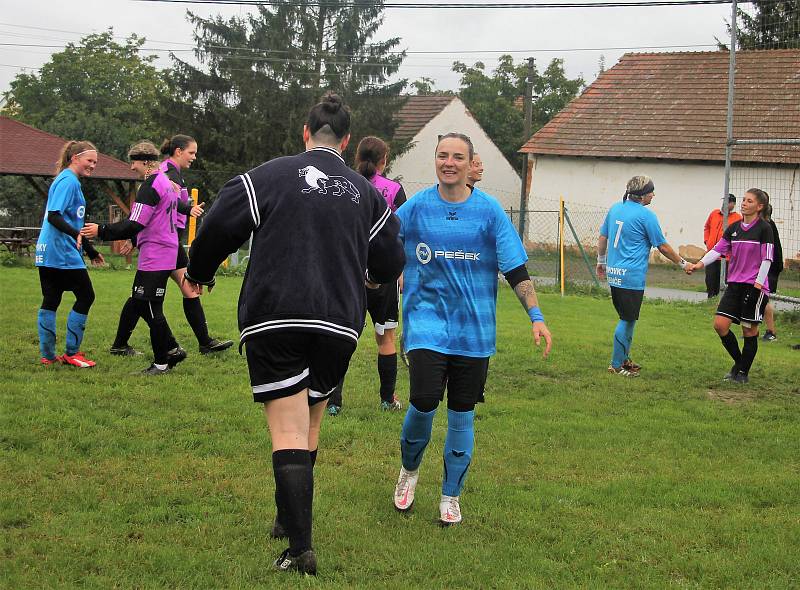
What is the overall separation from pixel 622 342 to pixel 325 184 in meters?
6.38

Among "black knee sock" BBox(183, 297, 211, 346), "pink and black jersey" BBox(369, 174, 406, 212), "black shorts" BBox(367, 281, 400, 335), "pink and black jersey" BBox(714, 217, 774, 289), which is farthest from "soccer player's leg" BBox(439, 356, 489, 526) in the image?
"pink and black jersey" BBox(714, 217, 774, 289)

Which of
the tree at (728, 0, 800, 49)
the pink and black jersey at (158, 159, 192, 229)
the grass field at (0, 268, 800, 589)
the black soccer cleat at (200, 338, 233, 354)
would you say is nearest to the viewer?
the grass field at (0, 268, 800, 589)

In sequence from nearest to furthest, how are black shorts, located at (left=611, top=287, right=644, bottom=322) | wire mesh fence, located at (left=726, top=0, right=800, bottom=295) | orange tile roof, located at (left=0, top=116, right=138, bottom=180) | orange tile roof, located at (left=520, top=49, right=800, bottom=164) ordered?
black shorts, located at (left=611, top=287, right=644, bottom=322) < wire mesh fence, located at (left=726, top=0, right=800, bottom=295) < orange tile roof, located at (left=0, top=116, right=138, bottom=180) < orange tile roof, located at (left=520, top=49, right=800, bottom=164)

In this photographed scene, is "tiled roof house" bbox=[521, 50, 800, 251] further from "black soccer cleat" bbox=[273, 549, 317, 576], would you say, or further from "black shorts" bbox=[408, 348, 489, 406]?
"black soccer cleat" bbox=[273, 549, 317, 576]

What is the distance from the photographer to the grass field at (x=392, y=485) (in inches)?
169

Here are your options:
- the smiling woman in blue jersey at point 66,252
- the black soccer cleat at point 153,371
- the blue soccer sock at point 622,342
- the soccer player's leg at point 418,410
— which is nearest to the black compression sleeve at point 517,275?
the soccer player's leg at point 418,410

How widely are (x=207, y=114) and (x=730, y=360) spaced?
28.8 metres

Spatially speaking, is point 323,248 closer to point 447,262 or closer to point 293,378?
point 293,378

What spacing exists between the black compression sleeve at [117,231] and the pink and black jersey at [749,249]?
6.00 m

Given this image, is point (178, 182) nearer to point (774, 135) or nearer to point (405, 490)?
point (405, 490)

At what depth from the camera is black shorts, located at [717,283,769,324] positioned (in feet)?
31.3

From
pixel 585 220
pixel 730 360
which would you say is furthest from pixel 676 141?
pixel 730 360

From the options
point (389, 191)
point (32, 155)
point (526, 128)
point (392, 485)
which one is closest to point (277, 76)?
point (526, 128)

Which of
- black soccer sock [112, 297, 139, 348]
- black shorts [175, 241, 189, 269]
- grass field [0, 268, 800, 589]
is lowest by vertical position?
grass field [0, 268, 800, 589]
